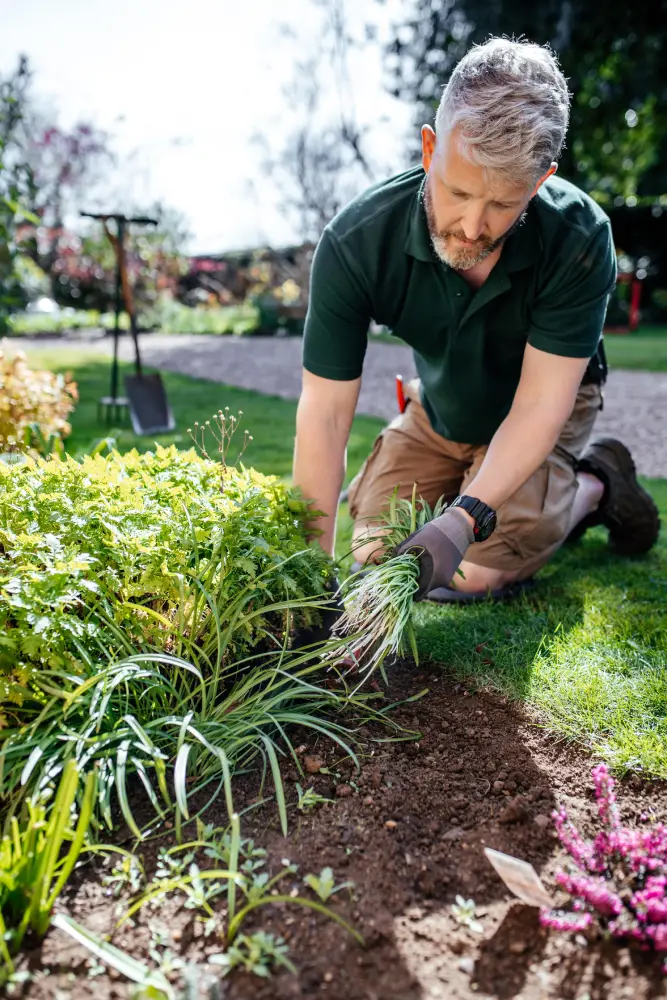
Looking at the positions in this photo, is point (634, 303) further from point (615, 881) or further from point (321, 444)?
point (615, 881)

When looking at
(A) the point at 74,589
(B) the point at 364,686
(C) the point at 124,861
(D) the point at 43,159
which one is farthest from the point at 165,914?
(D) the point at 43,159

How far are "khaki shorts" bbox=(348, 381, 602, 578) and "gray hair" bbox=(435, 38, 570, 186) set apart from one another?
1082 millimetres

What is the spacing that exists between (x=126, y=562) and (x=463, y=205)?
3.86 ft

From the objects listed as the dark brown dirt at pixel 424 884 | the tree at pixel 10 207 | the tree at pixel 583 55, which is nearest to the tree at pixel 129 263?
the tree at pixel 583 55

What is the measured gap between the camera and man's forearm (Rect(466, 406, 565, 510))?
7.39 feet

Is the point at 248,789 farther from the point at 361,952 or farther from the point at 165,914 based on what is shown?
the point at 361,952

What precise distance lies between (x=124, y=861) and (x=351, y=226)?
1.73m

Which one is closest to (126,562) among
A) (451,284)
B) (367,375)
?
(451,284)

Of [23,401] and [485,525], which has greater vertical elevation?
[485,525]

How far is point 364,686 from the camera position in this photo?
2.10 m

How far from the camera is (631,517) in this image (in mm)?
3100

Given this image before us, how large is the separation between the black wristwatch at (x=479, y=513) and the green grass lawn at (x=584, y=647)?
0.36 meters

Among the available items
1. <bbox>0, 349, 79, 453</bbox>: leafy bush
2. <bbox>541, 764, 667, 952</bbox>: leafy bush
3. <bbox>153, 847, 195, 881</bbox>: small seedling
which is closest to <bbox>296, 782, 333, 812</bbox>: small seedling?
<bbox>153, 847, 195, 881</bbox>: small seedling

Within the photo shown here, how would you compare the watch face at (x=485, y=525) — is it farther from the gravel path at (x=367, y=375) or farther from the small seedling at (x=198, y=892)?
the gravel path at (x=367, y=375)
